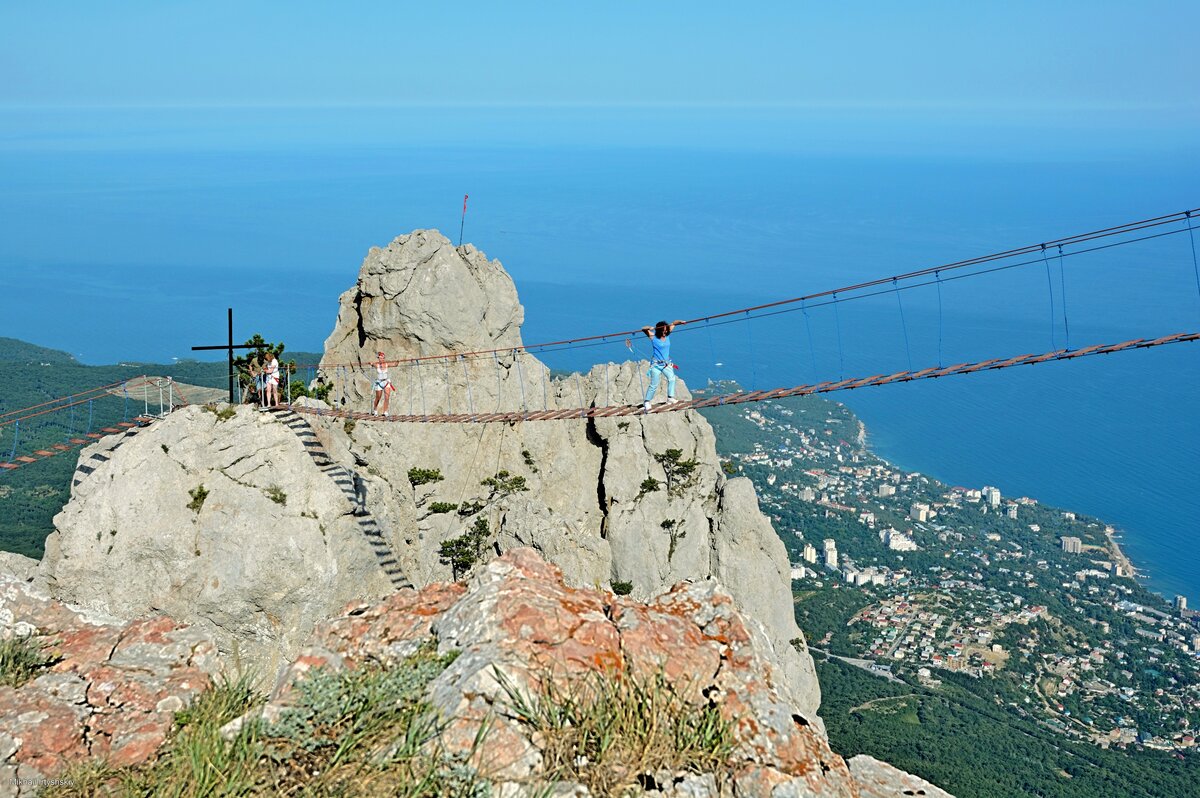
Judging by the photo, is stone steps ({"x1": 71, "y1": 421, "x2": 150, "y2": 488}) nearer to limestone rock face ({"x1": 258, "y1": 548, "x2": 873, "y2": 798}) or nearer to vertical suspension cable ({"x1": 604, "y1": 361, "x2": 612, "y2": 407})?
limestone rock face ({"x1": 258, "y1": 548, "x2": 873, "y2": 798})

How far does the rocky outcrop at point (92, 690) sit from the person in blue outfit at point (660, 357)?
8.43 meters

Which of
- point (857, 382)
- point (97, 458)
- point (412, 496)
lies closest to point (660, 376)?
point (857, 382)

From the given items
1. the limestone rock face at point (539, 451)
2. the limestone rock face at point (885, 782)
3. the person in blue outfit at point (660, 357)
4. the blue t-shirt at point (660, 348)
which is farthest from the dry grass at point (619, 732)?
the limestone rock face at point (539, 451)

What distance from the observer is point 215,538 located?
19.2 metres

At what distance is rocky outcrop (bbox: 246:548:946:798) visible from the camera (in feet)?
23.3

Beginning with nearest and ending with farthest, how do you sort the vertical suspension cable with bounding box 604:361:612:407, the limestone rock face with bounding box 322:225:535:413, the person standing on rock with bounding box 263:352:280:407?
the person standing on rock with bounding box 263:352:280:407
the limestone rock face with bounding box 322:225:535:413
the vertical suspension cable with bounding box 604:361:612:407

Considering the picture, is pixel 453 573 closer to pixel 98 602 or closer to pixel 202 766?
pixel 98 602

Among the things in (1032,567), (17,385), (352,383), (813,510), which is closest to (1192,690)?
(1032,567)

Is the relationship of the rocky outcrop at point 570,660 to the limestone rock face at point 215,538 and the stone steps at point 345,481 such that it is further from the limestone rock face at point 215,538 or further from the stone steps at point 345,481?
the stone steps at point 345,481

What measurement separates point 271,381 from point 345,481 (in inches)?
117

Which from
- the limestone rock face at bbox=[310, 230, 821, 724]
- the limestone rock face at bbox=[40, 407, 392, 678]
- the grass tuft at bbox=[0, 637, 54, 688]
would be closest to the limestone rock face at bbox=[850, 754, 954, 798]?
the grass tuft at bbox=[0, 637, 54, 688]

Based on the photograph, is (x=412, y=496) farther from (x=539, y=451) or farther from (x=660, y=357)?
(x=660, y=357)

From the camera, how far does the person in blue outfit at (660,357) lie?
16672 mm

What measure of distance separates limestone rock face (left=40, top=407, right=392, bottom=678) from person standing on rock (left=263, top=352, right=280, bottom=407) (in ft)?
4.61
